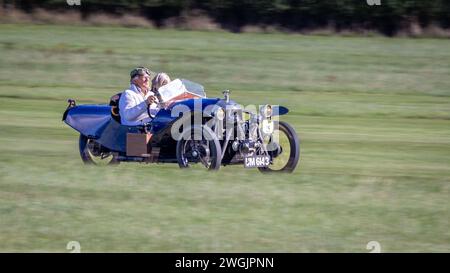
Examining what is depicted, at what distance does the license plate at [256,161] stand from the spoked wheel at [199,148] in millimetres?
307

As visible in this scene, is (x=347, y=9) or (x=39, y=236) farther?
(x=347, y=9)

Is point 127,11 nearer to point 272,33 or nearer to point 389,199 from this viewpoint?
point 272,33

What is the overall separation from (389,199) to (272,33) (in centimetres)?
2248

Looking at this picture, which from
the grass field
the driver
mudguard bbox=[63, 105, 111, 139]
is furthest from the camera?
mudguard bbox=[63, 105, 111, 139]

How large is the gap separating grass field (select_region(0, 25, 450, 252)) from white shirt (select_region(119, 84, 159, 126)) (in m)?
0.57

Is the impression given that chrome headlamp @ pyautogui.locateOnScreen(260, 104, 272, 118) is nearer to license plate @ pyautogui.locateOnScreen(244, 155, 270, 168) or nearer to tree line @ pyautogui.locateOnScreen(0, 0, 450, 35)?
license plate @ pyautogui.locateOnScreen(244, 155, 270, 168)

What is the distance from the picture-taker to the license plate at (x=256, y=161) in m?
10.9

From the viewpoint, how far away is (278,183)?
34.1ft

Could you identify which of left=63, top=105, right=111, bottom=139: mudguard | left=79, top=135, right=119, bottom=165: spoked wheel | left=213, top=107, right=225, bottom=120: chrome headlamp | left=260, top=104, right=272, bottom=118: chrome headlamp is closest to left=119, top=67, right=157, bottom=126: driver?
left=63, top=105, right=111, bottom=139: mudguard

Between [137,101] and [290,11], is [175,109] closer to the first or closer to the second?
[137,101]

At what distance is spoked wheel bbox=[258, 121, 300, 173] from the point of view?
11055 mm

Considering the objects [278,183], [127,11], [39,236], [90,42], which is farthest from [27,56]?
[39,236]

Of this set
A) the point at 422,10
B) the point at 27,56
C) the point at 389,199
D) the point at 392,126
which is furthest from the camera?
the point at 422,10
